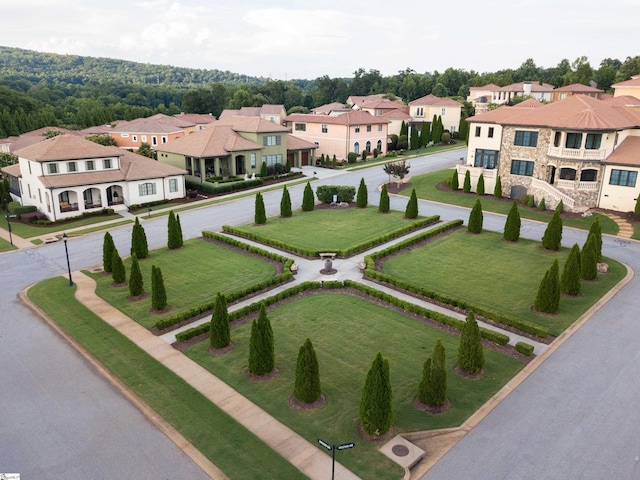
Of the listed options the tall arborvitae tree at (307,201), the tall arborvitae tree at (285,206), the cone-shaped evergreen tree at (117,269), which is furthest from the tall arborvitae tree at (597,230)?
the cone-shaped evergreen tree at (117,269)

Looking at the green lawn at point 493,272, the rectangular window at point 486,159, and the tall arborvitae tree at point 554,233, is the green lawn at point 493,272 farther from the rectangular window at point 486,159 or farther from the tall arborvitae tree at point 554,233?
the rectangular window at point 486,159

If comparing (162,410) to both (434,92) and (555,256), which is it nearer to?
(555,256)

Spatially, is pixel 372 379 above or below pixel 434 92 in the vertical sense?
below

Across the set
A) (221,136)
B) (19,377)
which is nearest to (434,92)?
(221,136)

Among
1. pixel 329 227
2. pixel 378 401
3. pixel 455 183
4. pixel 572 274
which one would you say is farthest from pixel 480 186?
pixel 378 401

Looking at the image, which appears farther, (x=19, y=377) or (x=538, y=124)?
(x=538, y=124)

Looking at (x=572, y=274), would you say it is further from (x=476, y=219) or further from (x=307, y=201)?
(x=307, y=201)
